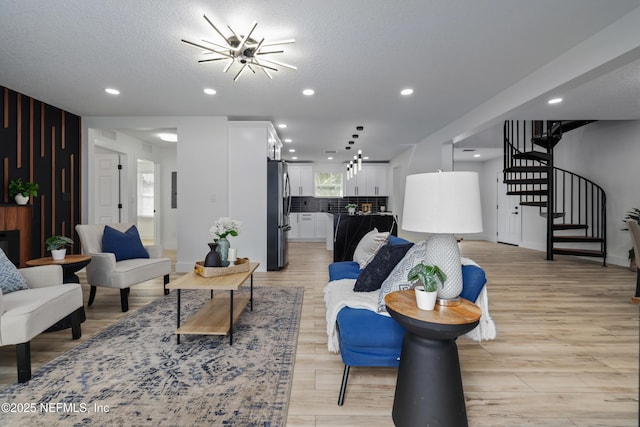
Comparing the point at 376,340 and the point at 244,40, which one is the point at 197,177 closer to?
the point at 244,40

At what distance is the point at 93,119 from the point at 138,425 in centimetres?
508

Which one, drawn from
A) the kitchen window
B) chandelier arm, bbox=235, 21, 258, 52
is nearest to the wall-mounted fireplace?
chandelier arm, bbox=235, 21, 258, 52

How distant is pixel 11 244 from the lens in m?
3.28

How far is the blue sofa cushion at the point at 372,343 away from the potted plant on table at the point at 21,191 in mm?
4299

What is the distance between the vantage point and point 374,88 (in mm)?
3600

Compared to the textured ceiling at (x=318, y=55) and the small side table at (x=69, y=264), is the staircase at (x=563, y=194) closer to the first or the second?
the textured ceiling at (x=318, y=55)

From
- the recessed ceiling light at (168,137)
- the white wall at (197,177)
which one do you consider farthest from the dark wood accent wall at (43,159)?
the recessed ceiling light at (168,137)

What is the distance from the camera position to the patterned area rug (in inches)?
61.8

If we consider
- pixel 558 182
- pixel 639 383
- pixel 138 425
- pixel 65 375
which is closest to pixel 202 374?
pixel 138 425

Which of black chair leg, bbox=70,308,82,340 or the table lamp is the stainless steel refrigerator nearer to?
black chair leg, bbox=70,308,82,340

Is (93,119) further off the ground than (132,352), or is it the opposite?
(93,119)

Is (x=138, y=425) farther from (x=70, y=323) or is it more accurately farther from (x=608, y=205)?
(x=608, y=205)

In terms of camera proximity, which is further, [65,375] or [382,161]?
[382,161]

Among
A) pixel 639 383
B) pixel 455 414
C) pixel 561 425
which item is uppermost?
pixel 639 383
